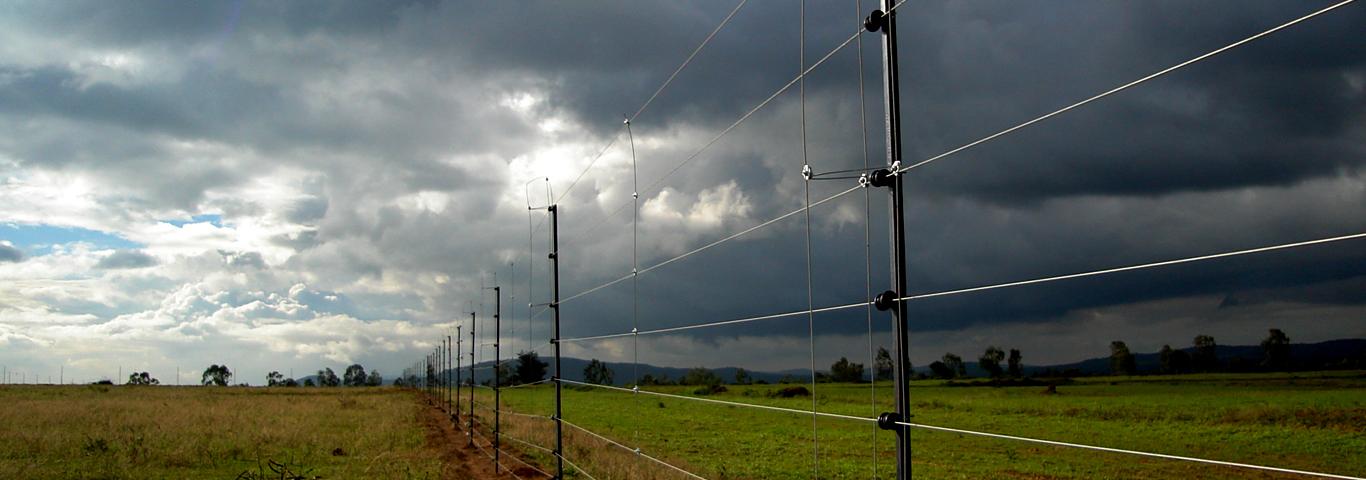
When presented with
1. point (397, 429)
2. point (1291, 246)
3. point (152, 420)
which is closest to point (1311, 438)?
point (397, 429)

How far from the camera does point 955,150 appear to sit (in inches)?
107

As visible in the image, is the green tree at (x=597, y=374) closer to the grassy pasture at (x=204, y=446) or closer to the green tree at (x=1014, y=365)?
the grassy pasture at (x=204, y=446)

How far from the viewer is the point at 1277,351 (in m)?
59.8

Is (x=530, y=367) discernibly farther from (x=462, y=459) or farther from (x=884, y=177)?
(x=884, y=177)

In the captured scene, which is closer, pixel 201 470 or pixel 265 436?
pixel 201 470

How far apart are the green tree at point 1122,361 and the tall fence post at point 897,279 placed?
227 ft

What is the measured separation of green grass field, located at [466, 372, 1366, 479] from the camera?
827 inches

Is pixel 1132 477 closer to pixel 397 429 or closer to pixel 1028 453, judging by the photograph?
pixel 1028 453

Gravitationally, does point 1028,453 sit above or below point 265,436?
below

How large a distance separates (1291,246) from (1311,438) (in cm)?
4726

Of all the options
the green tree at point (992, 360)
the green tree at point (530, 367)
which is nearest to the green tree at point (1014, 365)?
the green tree at point (992, 360)

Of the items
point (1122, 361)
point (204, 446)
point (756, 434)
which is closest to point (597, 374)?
point (204, 446)

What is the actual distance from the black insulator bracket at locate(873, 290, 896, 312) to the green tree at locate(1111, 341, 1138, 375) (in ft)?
227

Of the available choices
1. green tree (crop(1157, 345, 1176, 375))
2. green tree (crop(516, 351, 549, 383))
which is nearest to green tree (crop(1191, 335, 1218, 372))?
green tree (crop(1157, 345, 1176, 375))
